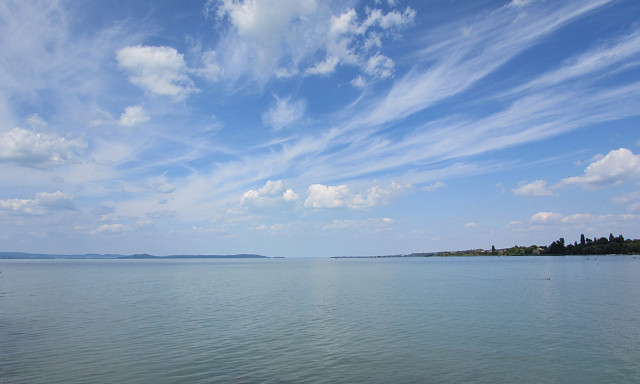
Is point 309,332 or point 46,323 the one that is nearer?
point 309,332

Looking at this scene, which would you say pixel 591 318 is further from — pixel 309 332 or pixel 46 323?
pixel 46 323

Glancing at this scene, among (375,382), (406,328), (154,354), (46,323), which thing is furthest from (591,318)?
(46,323)

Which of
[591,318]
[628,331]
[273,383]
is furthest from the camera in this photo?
[591,318]

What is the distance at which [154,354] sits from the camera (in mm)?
28562

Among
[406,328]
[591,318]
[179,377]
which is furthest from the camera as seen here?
[591,318]

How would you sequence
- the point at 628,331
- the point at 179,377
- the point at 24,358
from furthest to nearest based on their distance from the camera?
the point at 628,331
the point at 24,358
the point at 179,377

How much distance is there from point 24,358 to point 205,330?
45.8 feet

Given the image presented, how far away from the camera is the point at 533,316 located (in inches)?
1681

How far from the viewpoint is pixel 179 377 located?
76.2 ft

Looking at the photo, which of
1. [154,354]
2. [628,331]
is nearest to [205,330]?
[154,354]

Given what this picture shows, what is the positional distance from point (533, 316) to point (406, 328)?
1667 centimetres

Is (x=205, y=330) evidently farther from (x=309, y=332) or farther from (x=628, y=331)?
(x=628, y=331)

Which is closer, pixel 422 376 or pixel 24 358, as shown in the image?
pixel 422 376

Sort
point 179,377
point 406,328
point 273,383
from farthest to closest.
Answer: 1. point 406,328
2. point 179,377
3. point 273,383
